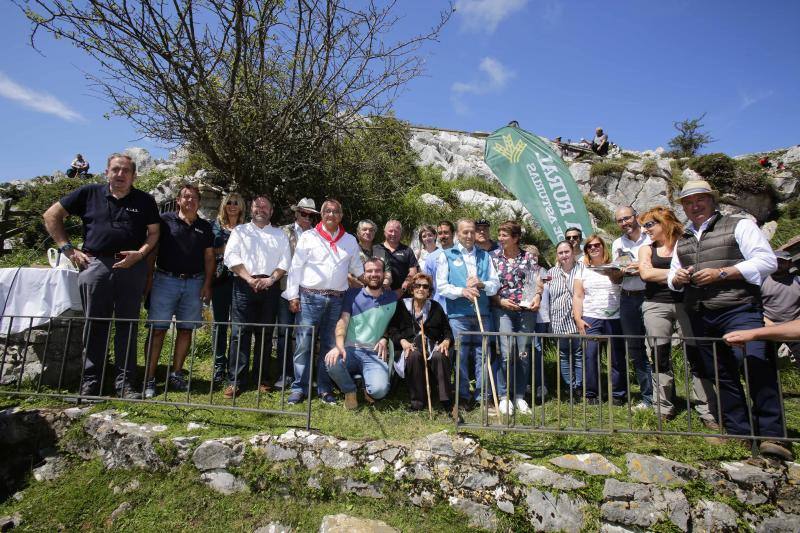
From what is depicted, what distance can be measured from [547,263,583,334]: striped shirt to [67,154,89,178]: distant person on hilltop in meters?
19.6

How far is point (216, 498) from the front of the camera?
339 centimetres

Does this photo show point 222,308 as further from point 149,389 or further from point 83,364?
point 83,364

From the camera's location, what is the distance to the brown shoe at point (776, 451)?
10.7 feet

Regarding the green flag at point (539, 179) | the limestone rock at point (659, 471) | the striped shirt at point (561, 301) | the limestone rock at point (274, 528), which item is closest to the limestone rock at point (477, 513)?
the limestone rock at point (659, 471)

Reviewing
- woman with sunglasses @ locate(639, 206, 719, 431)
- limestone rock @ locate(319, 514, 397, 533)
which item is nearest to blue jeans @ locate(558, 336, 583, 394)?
woman with sunglasses @ locate(639, 206, 719, 431)

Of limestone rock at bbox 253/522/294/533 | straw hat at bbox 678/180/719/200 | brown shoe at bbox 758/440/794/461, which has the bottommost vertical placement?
limestone rock at bbox 253/522/294/533

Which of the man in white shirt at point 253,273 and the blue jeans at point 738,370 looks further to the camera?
the man in white shirt at point 253,273

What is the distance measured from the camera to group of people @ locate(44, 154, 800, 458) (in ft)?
13.9

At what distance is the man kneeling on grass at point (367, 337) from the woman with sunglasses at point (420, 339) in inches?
6.8

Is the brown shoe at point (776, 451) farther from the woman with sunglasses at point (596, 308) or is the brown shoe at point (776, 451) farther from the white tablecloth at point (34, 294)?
the white tablecloth at point (34, 294)

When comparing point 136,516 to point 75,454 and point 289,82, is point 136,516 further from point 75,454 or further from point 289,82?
point 289,82

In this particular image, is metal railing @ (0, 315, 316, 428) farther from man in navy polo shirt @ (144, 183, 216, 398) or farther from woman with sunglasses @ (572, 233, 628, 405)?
woman with sunglasses @ (572, 233, 628, 405)

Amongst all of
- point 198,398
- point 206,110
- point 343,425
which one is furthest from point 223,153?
point 343,425

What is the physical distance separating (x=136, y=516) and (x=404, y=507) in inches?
83.9
